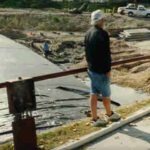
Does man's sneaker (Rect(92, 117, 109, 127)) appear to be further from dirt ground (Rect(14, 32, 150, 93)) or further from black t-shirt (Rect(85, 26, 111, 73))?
dirt ground (Rect(14, 32, 150, 93))

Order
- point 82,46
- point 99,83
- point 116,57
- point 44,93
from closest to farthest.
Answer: point 99,83, point 44,93, point 116,57, point 82,46

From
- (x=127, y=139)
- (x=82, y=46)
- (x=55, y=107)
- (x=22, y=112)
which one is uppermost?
(x=22, y=112)

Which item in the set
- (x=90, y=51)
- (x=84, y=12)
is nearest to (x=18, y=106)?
(x=90, y=51)

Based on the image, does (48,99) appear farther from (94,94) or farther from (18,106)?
(18,106)

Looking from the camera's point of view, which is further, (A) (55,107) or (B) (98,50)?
(A) (55,107)

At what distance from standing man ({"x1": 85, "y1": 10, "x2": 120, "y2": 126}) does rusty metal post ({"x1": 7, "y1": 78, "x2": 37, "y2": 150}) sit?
4.05 feet

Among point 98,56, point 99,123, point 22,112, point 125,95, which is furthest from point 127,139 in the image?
point 125,95

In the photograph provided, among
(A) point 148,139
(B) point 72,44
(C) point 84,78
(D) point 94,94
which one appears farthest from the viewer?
(B) point 72,44

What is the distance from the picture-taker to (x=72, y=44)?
1465 inches

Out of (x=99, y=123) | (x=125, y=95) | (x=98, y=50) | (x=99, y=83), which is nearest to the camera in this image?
(x=98, y=50)

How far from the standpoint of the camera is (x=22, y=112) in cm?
636

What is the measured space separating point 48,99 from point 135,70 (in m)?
9.54

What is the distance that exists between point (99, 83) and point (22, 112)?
155 centimetres

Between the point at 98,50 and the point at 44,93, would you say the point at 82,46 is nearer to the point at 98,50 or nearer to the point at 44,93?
the point at 44,93
